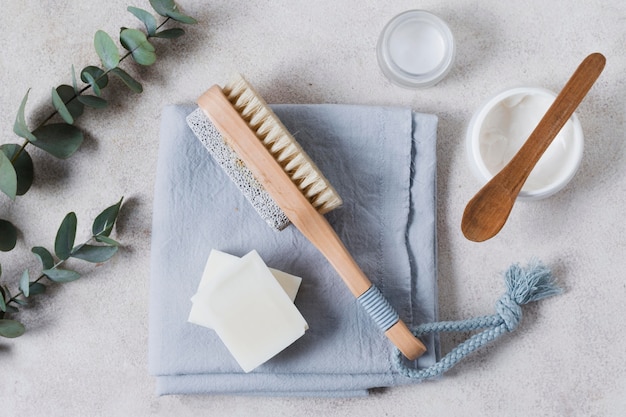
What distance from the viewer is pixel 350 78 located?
2.28 ft

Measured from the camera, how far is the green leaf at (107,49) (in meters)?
0.67

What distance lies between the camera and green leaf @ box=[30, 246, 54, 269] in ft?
2.22

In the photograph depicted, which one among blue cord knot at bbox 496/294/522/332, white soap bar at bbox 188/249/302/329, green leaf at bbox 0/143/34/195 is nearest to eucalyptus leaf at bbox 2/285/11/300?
green leaf at bbox 0/143/34/195

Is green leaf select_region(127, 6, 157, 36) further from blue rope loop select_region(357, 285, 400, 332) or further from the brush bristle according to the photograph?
blue rope loop select_region(357, 285, 400, 332)

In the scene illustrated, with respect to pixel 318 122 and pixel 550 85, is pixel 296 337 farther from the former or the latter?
pixel 550 85

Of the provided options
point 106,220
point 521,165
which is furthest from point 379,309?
point 106,220

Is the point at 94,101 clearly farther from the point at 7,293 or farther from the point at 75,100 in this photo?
the point at 7,293

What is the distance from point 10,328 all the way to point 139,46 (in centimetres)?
33

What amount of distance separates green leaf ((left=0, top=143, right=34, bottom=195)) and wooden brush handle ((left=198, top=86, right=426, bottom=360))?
227 mm

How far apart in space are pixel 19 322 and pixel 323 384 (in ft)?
1.10

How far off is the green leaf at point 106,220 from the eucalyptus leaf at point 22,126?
0.34 ft

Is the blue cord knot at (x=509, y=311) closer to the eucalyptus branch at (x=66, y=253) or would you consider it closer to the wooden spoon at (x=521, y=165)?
the wooden spoon at (x=521, y=165)

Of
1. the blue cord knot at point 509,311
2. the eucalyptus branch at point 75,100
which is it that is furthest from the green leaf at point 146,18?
the blue cord knot at point 509,311

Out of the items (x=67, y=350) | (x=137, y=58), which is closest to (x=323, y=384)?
(x=67, y=350)
